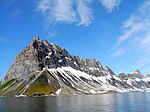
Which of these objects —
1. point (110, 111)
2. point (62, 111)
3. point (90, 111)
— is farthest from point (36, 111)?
point (110, 111)

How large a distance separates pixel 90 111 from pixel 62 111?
13.2 m

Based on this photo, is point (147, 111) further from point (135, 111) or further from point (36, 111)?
point (36, 111)

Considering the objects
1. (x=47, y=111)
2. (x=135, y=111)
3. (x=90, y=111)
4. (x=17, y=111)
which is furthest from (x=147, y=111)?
(x=17, y=111)

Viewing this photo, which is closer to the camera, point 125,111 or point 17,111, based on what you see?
point 125,111

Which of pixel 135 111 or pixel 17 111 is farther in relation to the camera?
pixel 17 111

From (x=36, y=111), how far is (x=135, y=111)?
4731 centimetres

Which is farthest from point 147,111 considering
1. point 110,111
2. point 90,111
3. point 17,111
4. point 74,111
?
point 17,111

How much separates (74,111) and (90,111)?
7515 mm

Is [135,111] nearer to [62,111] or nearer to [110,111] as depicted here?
[110,111]

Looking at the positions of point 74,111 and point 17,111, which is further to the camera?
point 17,111

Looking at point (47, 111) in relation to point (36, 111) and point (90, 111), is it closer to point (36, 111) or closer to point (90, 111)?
point (36, 111)

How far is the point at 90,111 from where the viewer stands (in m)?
116

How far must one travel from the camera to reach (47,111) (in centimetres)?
11988

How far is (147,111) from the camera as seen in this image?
4338 inches
